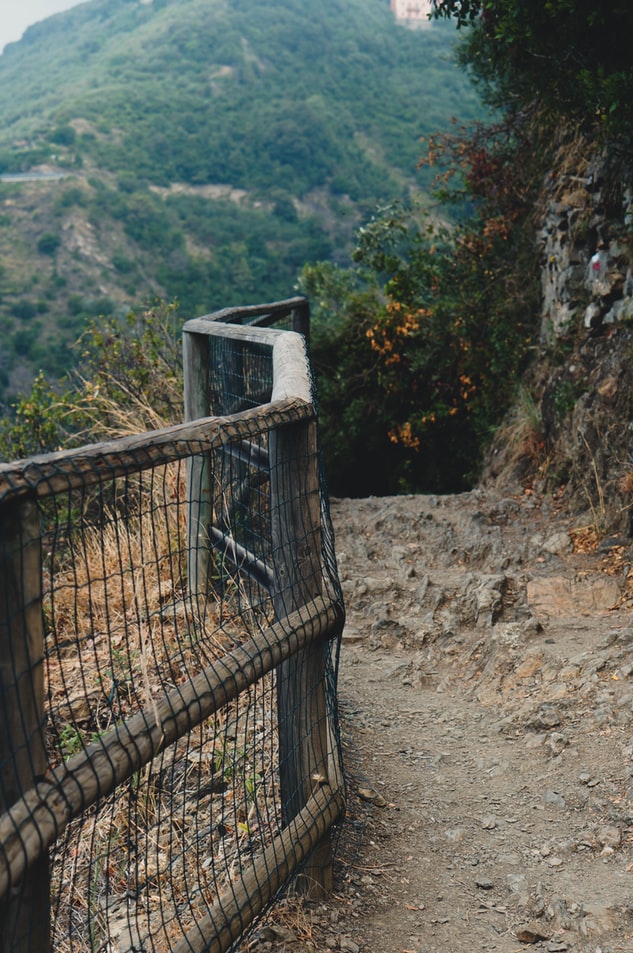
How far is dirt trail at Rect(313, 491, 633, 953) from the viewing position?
282 cm

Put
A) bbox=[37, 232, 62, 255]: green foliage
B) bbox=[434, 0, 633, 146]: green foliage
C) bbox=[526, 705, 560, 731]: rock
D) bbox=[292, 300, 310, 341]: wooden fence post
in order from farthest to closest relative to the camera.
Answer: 1. bbox=[37, 232, 62, 255]: green foliage
2. bbox=[292, 300, 310, 341]: wooden fence post
3. bbox=[434, 0, 633, 146]: green foliage
4. bbox=[526, 705, 560, 731]: rock

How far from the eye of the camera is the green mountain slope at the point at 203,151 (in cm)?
4766

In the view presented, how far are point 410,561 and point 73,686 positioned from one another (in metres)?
2.76

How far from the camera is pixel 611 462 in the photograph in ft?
19.7

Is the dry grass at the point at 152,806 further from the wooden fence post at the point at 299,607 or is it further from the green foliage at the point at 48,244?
the green foliage at the point at 48,244

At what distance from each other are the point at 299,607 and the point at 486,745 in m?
1.73

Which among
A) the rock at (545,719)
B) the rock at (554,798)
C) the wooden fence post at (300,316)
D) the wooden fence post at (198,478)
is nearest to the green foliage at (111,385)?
the wooden fence post at (300,316)

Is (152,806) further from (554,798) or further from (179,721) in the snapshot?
(554,798)

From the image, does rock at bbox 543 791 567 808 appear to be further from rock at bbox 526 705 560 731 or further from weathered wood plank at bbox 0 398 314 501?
weathered wood plank at bbox 0 398 314 501

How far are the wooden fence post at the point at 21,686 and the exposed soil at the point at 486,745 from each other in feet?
3.59

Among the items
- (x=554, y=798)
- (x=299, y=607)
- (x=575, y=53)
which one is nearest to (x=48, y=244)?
(x=575, y=53)

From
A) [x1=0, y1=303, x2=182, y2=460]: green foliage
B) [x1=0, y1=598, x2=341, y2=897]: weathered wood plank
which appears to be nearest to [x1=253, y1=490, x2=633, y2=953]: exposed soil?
[x1=0, y1=598, x2=341, y2=897]: weathered wood plank

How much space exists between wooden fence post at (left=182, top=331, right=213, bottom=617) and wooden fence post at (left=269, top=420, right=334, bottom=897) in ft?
5.00

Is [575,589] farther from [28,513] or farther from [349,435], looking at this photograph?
[349,435]
